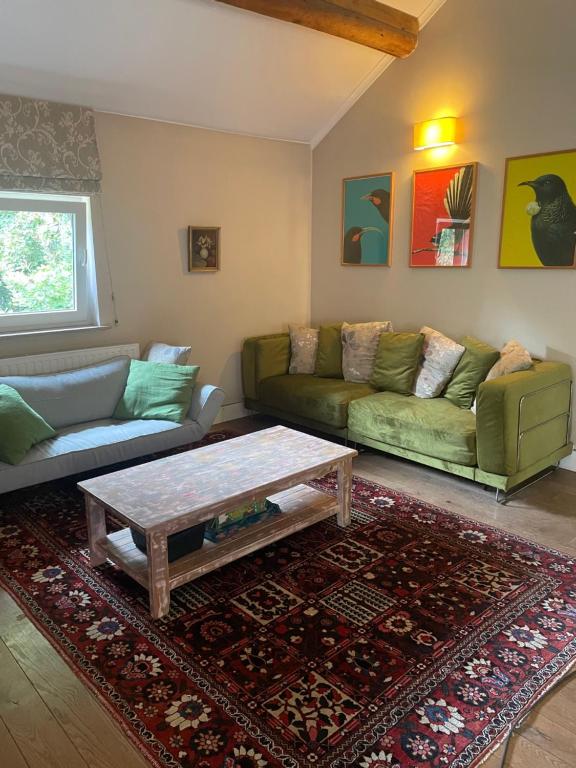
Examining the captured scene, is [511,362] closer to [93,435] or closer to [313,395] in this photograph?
[313,395]

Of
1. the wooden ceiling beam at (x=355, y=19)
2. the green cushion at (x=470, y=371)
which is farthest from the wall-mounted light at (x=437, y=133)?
the green cushion at (x=470, y=371)

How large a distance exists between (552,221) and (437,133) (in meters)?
1.03

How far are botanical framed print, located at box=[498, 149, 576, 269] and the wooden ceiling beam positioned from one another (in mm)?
1162

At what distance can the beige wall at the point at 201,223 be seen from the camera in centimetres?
414

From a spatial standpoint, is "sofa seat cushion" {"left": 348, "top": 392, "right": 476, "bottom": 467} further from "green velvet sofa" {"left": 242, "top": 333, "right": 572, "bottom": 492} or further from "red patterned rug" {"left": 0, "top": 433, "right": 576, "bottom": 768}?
"red patterned rug" {"left": 0, "top": 433, "right": 576, "bottom": 768}

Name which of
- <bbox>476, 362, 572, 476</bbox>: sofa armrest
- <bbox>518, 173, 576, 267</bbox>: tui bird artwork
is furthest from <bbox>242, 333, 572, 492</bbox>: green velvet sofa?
<bbox>518, 173, 576, 267</bbox>: tui bird artwork

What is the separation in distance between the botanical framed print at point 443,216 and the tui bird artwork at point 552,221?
0.42 metres

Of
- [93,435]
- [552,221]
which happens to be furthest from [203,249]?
[552,221]

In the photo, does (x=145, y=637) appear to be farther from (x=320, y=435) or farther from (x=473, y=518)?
(x=320, y=435)

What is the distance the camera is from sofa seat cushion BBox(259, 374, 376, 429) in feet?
13.7

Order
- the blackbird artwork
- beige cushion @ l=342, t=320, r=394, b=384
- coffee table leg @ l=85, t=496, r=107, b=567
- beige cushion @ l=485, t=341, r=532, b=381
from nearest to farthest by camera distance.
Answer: coffee table leg @ l=85, t=496, r=107, b=567
beige cushion @ l=485, t=341, r=532, b=381
beige cushion @ l=342, t=320, r=394, b=384
the blackbird artwork

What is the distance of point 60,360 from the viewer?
3945mm

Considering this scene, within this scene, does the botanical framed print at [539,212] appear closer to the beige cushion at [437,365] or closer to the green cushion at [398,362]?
the beige cushion at [437,365]

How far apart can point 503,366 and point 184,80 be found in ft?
9.14
